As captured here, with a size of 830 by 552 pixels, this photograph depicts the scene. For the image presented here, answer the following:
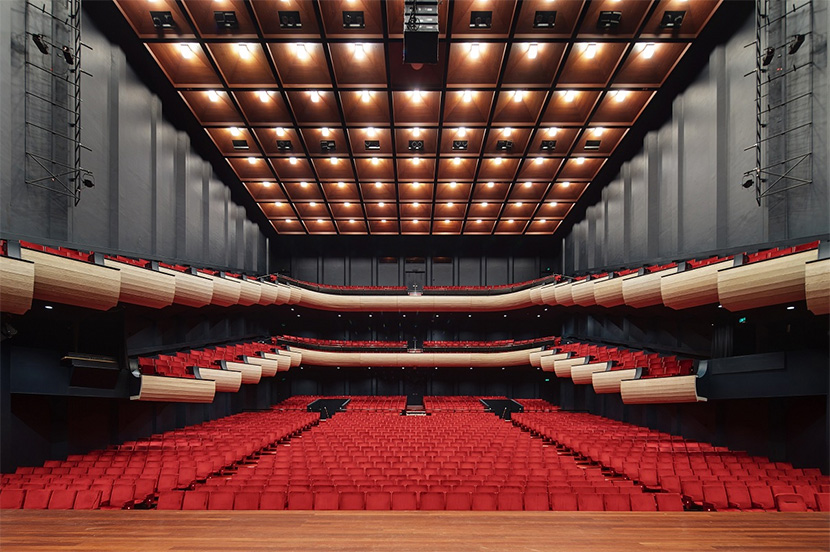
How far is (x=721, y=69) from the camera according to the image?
1298 centimetres

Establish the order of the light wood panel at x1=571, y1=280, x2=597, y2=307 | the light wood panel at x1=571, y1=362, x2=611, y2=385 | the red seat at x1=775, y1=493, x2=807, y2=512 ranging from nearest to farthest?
the red seat at x1=775, y1=493, x2=807, y2=512, the light wood panel at x1=571, y1=362, x2=611, y2=385, the light wood panel at x1=571, y1=280, x2=597, y2=307

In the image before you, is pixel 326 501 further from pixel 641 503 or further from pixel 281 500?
pixel 641 503

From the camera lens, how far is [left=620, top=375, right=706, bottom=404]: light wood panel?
10.8 m

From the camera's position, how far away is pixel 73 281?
8.68 meters

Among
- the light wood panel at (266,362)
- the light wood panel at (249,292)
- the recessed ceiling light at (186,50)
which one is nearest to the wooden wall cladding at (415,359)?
the light wood panel at (266,362)

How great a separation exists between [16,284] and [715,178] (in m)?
14.1

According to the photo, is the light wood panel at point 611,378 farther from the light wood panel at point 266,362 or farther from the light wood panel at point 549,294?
the light wood panel at point 266,362

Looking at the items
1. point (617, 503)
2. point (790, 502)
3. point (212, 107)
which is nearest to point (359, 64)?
point (212, 107)

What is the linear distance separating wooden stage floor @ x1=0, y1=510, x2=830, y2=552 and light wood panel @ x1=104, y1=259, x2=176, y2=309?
270 inches

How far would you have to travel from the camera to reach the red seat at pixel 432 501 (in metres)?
5.97

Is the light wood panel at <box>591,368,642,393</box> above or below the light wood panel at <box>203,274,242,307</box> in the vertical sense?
below

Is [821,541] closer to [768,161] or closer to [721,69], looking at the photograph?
[768,161]

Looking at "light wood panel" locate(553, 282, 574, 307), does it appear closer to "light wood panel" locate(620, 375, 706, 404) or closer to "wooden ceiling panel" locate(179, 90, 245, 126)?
"light wood panel" locate(620, 375, 706, 404)

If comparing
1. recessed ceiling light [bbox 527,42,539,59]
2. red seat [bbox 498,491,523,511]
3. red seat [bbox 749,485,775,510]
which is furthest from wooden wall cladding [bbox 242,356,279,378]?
red seat [bbox 749,485,775,510]
